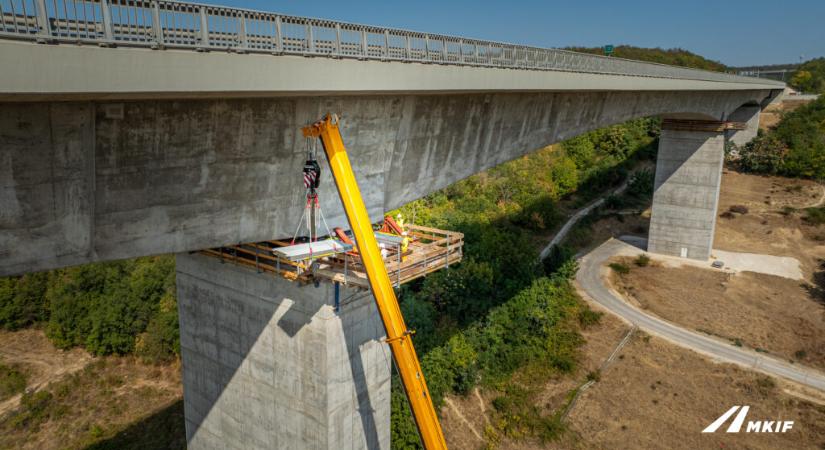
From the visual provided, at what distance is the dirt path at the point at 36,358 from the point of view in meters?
30.2

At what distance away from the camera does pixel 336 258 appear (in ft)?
45.0

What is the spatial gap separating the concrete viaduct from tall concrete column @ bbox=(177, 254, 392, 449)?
58mm

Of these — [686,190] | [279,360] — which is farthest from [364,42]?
[686,190]

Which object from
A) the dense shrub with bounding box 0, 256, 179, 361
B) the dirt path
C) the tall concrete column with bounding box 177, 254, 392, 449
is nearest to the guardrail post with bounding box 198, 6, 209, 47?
the tall concrete column with bounding box 177, 254, 392, 449

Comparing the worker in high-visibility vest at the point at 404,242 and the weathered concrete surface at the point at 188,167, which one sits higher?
the weathered concrete surface at the point at 188,167

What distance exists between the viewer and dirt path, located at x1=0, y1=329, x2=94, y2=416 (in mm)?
30172

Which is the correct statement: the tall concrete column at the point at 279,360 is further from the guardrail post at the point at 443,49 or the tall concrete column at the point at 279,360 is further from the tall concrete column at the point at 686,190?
→ the tall concrete column at the point at 686,190

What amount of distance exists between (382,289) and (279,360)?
594 cm

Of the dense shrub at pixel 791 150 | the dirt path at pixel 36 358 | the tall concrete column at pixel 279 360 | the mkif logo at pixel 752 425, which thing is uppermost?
the dense shrub at pixel 791 150

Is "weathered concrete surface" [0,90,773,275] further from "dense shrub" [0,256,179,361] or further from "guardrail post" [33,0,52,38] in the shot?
"dense shrub" [0,256,179,361]

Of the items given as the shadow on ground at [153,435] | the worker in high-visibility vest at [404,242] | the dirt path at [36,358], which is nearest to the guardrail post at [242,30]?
the worker in high-visibility vest at [404,242]

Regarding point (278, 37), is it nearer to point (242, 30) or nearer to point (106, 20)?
point (242, 30)

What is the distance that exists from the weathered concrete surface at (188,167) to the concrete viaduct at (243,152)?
0.10 feet

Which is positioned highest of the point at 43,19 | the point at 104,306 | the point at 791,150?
the point at 43,19
